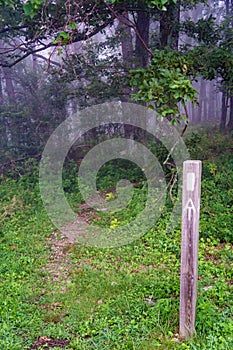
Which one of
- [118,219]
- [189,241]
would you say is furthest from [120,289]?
[118,219]

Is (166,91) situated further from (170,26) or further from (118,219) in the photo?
(170,26)

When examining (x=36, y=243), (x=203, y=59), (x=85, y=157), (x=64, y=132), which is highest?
(x=203, y=59)

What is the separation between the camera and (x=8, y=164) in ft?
34.4

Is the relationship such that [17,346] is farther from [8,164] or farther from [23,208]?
[8,164]

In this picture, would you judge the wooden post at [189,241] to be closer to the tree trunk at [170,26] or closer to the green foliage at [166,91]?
the green foliage at [166,91]

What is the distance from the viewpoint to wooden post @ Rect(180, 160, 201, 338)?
2.76 meters

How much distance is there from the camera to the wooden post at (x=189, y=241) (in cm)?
276

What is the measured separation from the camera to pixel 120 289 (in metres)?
3.95

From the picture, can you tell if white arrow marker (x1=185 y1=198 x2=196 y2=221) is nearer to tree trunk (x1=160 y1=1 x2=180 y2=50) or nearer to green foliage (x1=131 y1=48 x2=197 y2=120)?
green foliage (x1=131 y1=48 x2=197 y2=120)

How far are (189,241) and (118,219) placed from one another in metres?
3.35

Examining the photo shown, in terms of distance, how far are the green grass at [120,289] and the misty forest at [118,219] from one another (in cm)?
1

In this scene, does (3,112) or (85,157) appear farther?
(3,112)

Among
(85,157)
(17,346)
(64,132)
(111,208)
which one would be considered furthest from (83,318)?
(64,132)

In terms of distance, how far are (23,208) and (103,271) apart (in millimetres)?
3505
